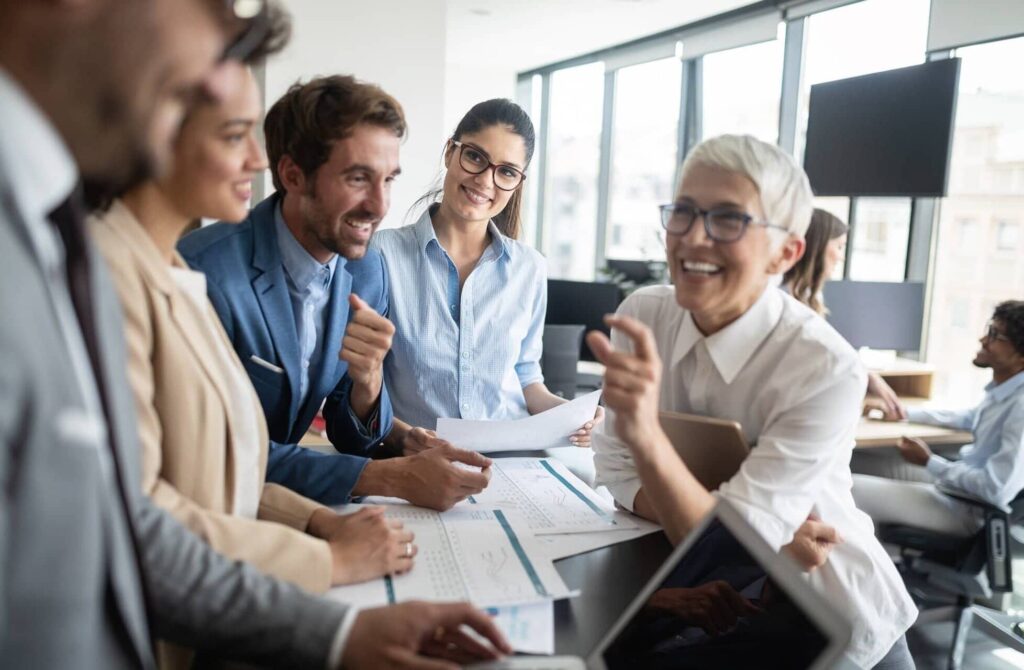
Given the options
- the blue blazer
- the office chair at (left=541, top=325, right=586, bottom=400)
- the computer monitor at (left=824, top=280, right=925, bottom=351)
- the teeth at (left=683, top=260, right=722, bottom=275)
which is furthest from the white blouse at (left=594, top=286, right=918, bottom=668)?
the computer monitor at (left=824, top=280, right=925, bottom=351)

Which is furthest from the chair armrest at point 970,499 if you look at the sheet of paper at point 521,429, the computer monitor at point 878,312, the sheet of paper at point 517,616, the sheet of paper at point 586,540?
the sheet of paper at point 517,616

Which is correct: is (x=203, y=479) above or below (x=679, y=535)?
above

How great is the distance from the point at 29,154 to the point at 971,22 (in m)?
5.14

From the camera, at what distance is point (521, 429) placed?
1.80m

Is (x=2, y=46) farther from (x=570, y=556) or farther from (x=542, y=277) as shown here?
(x=542, y=277)

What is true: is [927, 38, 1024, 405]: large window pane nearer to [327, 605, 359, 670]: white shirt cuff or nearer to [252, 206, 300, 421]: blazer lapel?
[252, 206, 300, 421]: blazer lapel

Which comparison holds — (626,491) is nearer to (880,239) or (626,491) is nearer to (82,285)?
(82,285)

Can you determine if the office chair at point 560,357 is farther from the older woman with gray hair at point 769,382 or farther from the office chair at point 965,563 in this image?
the older woman with gray hair at point 769,382

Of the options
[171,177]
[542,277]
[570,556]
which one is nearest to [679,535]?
[570,556]

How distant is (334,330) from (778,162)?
957 mm

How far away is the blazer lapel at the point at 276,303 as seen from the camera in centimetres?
151

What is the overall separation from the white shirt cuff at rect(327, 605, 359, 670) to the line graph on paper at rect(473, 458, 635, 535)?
46cm

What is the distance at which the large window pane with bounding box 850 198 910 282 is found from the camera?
16.8ft

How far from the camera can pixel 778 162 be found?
136cm
